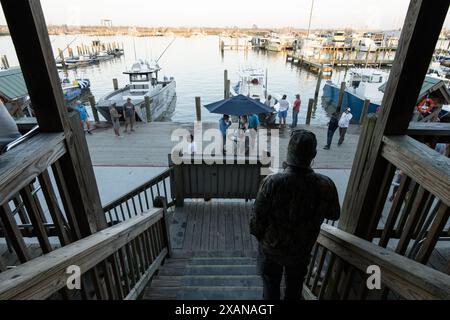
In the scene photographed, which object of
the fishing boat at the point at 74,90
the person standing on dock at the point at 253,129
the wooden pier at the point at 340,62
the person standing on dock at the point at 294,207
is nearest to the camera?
the person standing on dock at the point at 294,207

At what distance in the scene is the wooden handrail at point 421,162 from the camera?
150 cm

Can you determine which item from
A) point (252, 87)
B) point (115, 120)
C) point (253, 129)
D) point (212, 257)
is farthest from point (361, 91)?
point (212, 257)

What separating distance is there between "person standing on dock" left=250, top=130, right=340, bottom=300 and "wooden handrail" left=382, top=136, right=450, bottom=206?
50cm

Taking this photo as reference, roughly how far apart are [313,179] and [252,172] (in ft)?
12.9

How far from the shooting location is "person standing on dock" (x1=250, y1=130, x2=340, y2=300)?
1.83 metres

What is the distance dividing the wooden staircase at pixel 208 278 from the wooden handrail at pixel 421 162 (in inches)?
83.8

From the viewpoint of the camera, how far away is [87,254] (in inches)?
69.7

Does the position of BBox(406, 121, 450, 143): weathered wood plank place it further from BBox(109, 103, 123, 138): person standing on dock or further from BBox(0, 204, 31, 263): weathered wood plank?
BBox(109, 103, 123, 138): person standing on dock

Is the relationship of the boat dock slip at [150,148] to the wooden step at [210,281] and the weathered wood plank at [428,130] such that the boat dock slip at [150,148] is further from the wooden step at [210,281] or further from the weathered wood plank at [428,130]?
the weathered wood plank at [428,130]

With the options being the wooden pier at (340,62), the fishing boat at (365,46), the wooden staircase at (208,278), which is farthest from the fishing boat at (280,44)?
the wooden staircase at (208,278)

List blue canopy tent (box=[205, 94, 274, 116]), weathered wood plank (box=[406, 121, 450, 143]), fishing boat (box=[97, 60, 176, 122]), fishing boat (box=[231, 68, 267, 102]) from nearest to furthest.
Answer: weathered wood plank (box=[406, 121, 450, 143]) < blue canopy tent (box=[205, 94, 274, 116]) < fishing boat (box=[97, 60, 176, 122]) < fishing boat (box=[231, 68, 267, 102])

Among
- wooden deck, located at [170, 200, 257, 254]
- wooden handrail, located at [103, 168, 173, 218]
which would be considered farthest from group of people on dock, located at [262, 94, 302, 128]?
wooden handrail, located at [103, 168, 173, 218]

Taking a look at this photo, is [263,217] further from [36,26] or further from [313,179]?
[36,26]

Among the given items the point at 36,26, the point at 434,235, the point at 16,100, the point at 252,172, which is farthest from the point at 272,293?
the point at 16,100
